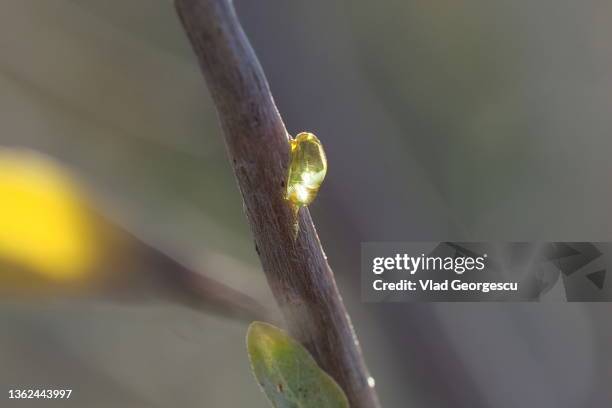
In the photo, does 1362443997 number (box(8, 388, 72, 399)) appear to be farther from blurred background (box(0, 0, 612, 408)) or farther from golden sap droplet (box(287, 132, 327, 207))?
golden sap droplet (box(287, 132, 327, 207))

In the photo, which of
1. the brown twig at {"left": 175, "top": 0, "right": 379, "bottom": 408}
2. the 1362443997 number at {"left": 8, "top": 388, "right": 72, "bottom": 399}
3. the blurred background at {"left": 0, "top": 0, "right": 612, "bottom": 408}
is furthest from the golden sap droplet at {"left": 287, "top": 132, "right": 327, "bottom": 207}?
the 1362443997 number at {"left": 8, "top": 388, "right": 72, "bottom": 399}

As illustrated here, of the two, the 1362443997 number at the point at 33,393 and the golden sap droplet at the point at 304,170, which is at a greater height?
the 1362443997 number at the point at 33,393

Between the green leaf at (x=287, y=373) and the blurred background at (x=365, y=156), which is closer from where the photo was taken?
the green leaf at (x=287, y=373)

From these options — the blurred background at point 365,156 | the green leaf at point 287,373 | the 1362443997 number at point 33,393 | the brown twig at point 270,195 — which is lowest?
the green leaf at point 287,373

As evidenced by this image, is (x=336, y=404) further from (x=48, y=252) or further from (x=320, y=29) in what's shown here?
(x=320, y=29)

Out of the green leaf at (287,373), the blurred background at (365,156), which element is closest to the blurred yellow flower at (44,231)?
the green leaf at (287,373)

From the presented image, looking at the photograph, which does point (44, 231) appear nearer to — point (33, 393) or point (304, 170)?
point (304, 170)

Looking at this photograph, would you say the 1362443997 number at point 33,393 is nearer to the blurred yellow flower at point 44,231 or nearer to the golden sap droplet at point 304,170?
the blurred yellow flower at point 44,231

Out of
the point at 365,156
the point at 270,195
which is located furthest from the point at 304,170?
the point at 365,156
